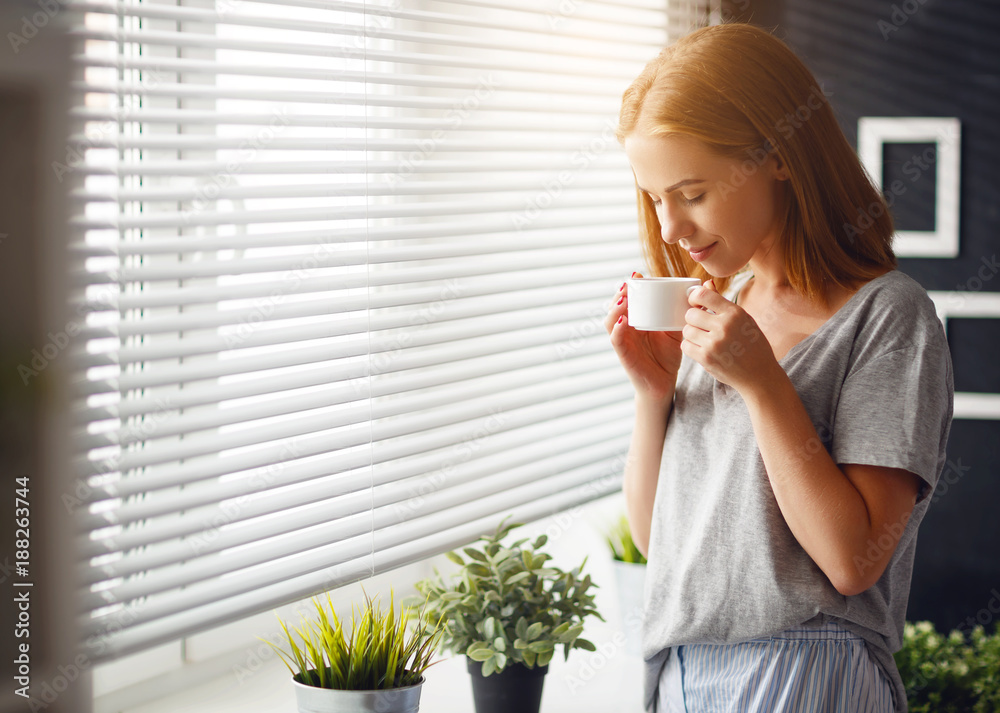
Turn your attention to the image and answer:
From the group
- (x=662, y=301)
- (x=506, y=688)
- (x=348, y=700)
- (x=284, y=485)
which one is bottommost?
(x=506, y=688)

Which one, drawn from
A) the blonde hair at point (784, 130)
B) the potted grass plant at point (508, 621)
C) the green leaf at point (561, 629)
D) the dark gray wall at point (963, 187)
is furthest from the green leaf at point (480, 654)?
the dark gray wall at point (963, 187)

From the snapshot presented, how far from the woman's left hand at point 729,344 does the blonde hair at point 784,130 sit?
5.4 inches

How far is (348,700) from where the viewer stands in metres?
1.00

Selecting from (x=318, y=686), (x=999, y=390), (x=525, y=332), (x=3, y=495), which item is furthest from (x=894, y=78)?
(x=3, y=495)

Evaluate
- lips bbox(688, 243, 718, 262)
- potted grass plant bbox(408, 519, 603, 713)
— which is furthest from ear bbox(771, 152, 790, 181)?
potted grass plant bbox(408, 519, 603, 713)

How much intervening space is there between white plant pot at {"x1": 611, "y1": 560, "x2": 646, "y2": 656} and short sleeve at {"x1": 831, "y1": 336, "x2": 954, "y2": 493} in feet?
2.67

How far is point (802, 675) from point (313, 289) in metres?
0.78

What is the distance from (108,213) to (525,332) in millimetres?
841

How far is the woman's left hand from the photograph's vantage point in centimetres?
95

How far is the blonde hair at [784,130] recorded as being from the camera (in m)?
1.00

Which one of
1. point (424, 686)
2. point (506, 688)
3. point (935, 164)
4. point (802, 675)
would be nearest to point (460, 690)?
point (424, 686)

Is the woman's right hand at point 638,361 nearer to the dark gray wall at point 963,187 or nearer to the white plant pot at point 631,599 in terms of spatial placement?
the white plant pot at point 631,599

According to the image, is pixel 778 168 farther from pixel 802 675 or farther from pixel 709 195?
pixel 802 675

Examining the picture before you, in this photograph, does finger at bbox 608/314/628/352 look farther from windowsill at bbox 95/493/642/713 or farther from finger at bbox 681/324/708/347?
windowsill at bbox 95/493/642/713
